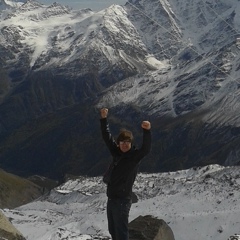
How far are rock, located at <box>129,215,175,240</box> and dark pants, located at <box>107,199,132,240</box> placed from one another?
11.7 m

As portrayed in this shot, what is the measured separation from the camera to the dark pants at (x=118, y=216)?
13.1m

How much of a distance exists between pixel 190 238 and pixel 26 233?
34.4 ft

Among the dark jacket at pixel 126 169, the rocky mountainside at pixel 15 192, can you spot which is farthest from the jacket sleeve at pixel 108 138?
the rocky mountainside at pixel 15 192

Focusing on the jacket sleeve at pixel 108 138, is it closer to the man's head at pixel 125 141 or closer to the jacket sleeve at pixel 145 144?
the man's head at pixel 125 141

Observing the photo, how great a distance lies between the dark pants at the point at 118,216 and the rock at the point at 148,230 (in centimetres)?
1173

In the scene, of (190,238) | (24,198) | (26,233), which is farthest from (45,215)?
(24,198)

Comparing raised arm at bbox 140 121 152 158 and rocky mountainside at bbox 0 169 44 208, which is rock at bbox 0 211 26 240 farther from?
rocky mountainside at bbox 0 169 44 208

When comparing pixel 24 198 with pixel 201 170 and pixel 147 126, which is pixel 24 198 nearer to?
pixel 201 170

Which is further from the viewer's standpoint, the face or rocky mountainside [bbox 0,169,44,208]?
rocky mountainside [bbox 0,169,44,208]

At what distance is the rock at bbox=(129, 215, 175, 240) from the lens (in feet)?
82.5

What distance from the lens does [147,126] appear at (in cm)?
1270

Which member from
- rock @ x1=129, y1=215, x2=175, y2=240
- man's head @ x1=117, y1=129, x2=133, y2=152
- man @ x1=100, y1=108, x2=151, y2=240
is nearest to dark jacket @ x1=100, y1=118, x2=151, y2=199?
man @ x1=100, y1=108, x2=151, y2=240

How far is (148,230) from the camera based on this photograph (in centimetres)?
2580

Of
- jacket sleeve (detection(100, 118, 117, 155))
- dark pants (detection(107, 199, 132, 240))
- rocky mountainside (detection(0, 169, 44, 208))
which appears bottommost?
dark pants (detection(107, 199, 132, 240))
